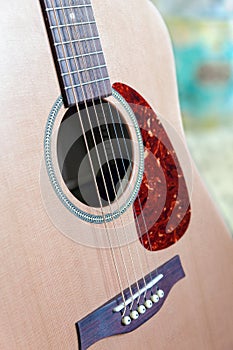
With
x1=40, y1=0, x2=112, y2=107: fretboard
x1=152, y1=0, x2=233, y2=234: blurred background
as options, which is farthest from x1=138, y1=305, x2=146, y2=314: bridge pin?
x1=152, y1=0, x2=233, y2=234: blurred background

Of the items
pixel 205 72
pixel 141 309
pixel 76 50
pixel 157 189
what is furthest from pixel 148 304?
pixel 205 72

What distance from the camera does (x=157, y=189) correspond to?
2.54 ft

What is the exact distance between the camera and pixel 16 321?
0.58 meters

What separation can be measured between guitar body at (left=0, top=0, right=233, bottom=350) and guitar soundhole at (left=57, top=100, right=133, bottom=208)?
0.15 feet

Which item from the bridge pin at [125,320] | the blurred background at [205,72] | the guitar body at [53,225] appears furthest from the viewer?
the blurred background at [205,72]

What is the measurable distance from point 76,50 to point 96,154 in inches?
5.7

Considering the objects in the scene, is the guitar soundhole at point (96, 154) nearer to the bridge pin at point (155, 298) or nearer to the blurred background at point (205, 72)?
the bridge pin at point (155, 298)

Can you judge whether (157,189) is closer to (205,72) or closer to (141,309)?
(141,309)

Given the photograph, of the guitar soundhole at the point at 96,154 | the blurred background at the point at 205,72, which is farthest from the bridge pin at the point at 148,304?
the blurred background at the point at 205,72

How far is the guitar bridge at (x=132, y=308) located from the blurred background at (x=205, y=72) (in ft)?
5.47

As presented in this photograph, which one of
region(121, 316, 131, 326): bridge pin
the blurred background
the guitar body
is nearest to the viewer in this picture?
the guitar body

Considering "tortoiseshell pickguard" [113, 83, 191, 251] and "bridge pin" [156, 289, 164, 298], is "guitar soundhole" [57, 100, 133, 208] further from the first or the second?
"bridge pin" [156, 289, 164, 298]

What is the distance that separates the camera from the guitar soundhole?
69 centimetres

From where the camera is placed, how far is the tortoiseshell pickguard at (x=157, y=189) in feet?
2.42
